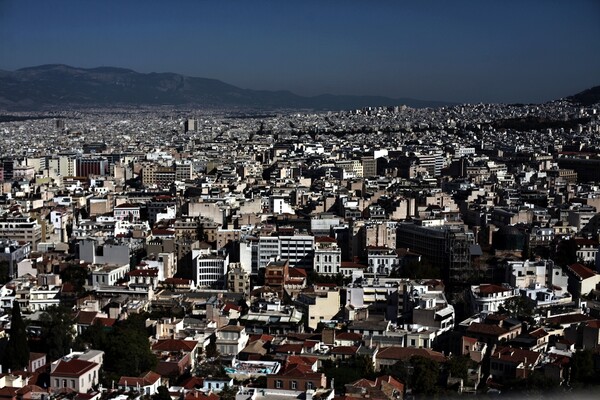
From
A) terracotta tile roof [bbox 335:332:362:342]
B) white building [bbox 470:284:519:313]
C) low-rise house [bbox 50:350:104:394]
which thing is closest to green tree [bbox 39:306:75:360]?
low-rise house [bbox 50:350:104:394]

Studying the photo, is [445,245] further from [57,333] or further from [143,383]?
[143,383]

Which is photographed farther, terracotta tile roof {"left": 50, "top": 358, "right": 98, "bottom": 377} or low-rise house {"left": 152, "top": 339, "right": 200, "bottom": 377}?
low-rise house {"left": 152, "top": 339, "right": 200, "bottom": 377}

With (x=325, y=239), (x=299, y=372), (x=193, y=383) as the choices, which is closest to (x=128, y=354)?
(x=193, y=383)

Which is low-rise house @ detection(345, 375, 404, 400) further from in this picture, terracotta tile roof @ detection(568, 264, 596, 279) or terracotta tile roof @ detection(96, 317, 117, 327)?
terracotta tile roof @ detection(568, 264, 596, 279)

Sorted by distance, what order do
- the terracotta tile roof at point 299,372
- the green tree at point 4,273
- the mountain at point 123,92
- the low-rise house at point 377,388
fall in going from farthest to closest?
the mountain at point 123,92
the green tree at point 4,273
the terracotta tile roof at point 299,372
the low-rise house at point 377,388

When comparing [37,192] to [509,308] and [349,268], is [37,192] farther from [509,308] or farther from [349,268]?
[509,308]

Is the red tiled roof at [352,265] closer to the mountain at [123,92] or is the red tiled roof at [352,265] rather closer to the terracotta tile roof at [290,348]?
the terracotta tile roof at [290,348]

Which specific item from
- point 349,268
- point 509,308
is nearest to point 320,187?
point 349,268

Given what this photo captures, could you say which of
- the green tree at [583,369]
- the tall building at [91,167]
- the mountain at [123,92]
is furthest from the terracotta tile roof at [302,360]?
the mountain at [123,92]
